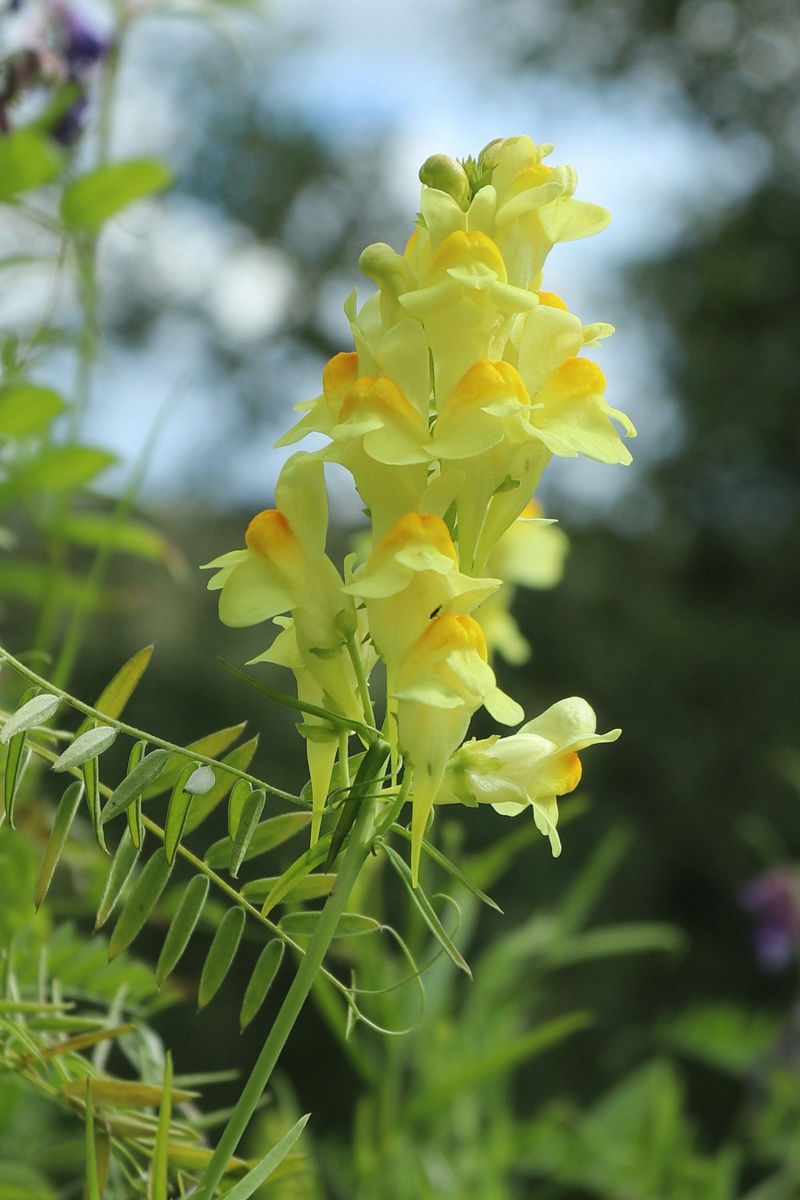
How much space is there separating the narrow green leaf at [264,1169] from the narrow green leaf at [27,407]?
0.25 metres

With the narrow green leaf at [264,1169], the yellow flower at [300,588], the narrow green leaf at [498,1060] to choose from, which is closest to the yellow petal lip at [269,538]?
the yellow flower at [300,588]

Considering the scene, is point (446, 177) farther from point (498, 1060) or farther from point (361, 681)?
point (498, 1060)

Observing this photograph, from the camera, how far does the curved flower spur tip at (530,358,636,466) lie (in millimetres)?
273

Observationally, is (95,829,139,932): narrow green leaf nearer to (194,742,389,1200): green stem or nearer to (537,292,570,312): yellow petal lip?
(194,742,389,1200): green stem

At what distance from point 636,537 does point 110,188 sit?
262 centimetres

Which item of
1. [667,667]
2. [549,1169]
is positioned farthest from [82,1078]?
[667,667]

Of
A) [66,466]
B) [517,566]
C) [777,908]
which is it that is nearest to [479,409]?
[66,466]

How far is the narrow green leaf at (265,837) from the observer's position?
28 centimetres

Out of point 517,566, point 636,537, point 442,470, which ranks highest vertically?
point 442,470

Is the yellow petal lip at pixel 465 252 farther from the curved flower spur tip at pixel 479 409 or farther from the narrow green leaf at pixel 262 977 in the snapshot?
the narrow green leaf at pixel 262 977

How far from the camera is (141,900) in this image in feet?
0.85

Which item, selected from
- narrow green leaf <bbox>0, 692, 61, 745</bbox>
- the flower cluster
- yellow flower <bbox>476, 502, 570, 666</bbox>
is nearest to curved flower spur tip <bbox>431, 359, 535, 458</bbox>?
the flower cluster

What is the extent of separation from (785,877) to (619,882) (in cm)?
118

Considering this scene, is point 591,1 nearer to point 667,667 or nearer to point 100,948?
point 667,667
